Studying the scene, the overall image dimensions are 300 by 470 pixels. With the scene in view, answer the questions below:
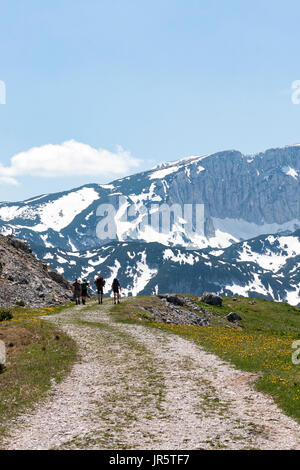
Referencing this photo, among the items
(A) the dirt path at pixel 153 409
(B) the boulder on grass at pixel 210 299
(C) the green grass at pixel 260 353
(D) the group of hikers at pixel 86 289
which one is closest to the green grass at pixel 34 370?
(A) the dirt path at pixel 153 409

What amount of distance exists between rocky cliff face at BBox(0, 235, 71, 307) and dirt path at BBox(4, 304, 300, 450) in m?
33.2

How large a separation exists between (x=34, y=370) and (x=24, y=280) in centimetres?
4559

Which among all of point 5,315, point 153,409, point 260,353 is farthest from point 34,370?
point 5,315

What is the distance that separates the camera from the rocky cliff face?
193ft

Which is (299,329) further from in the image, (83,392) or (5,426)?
(5,426)

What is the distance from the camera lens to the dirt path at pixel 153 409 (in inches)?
539

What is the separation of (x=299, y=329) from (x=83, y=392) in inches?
2754

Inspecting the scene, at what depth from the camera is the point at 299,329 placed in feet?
265

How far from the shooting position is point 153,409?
17.1 metres

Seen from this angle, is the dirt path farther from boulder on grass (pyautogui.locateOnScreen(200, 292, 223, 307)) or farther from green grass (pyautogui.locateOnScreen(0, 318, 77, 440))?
boulder on grass (pyautogui.locateOnScreen(200, 292, 223, 307))

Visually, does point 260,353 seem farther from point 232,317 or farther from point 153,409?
point 232,317

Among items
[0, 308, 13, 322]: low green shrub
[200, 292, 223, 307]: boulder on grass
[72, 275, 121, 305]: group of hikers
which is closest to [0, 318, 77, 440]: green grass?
[0, 308, 13, 322]: low green shrub

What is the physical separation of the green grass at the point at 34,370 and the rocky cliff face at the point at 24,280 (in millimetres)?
25495
